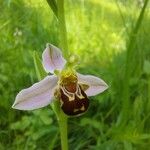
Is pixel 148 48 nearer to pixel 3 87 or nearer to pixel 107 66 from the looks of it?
pixel 107 66

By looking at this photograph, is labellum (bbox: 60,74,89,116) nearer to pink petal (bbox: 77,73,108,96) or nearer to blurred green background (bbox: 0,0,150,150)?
pink petal (bbox: 77,73,108,96)

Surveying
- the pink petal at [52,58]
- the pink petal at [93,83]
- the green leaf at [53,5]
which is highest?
the green leaf at [53,5]

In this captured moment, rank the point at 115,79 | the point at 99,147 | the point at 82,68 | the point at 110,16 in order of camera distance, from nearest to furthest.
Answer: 1. the point at 99,147
2. the point at 115,79
3. the point at 82,68
4. the point at 110,16

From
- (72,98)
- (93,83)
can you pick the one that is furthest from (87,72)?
(72,98)

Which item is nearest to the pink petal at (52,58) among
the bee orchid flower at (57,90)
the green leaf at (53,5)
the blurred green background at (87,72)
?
the bee orchid flower at (57,90)

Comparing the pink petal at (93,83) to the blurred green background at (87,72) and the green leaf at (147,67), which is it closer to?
the blurred green background at (87,72)

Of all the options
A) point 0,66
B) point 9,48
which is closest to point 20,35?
point 9,48
